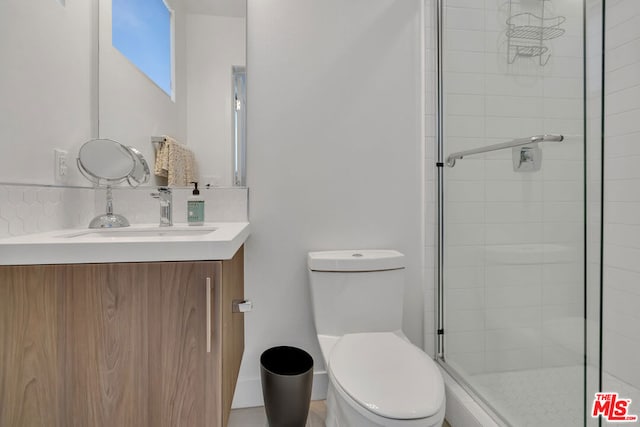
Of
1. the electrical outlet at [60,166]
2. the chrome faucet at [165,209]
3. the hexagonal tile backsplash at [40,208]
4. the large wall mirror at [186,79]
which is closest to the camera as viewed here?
the hexagonal tile backsplash at [40,208]

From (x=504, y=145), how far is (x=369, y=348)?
886 millimetres

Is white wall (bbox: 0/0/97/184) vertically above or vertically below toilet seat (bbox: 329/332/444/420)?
above

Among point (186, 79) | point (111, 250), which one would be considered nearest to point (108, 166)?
point (186, 79)

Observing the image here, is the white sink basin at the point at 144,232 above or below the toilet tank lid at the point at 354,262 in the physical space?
above

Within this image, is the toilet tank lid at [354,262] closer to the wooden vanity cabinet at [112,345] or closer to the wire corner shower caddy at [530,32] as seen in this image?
the wooden vanity cabinet at [112,345]

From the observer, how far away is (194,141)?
55.3 inches

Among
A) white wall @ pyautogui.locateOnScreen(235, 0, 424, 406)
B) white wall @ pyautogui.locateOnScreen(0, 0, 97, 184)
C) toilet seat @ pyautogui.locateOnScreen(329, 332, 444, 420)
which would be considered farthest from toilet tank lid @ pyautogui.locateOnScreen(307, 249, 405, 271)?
white wall @ pyautogui.locateOnScreen(0, 0, 97, 184)

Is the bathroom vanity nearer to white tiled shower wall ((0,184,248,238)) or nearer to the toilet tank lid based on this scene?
white tiled shower wall ((0,184,248,238))

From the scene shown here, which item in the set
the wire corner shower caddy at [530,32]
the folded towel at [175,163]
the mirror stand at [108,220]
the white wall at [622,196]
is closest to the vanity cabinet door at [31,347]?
the mirror stand at [108,220]

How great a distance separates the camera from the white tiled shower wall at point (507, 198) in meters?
0.94

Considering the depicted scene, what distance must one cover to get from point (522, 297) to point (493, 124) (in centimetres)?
67

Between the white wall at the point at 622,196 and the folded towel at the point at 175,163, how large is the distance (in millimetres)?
1917

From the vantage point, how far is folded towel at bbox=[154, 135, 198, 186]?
1.39 m

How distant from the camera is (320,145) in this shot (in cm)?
148
